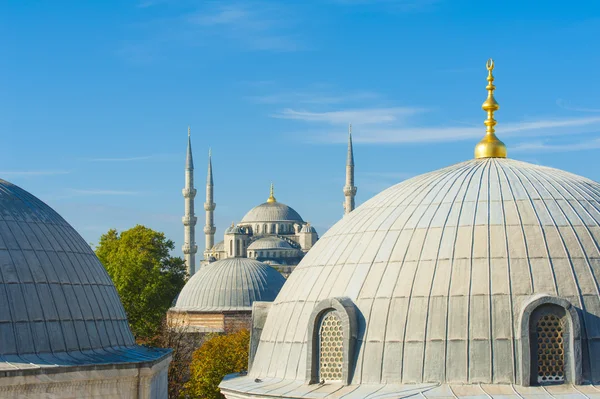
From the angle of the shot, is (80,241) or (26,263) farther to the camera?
(80,241)

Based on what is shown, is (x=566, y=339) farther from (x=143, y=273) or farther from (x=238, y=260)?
(x=238, y=260)

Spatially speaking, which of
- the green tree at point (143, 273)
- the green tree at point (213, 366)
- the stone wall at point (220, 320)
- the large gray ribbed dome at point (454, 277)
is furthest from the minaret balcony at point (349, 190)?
the large gray ribbed dome at point (454, 277)

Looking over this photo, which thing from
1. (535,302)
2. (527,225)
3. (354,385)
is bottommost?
(354,385)

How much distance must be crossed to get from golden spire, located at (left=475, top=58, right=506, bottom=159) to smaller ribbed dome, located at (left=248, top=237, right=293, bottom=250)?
10347 cm

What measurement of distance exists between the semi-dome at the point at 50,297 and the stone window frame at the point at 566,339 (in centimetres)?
722

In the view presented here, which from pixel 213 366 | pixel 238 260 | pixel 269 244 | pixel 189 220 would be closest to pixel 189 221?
pixel 189 220

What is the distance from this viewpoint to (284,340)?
18.1 metres

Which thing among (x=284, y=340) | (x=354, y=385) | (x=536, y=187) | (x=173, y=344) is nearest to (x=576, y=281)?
(x=536, y=187)

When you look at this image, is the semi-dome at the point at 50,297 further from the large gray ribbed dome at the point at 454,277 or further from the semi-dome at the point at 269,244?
the semi-dome at the point at 269,244

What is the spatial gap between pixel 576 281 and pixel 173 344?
26236mm

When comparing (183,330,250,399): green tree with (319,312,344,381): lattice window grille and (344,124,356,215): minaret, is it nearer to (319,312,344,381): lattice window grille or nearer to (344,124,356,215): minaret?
(319,312,344,381): lattice window grille

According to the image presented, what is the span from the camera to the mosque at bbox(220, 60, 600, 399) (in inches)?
626

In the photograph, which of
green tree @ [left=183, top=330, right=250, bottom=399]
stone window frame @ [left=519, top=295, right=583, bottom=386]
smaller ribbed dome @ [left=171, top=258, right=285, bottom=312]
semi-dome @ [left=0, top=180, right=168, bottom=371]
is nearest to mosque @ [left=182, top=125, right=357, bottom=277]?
smaller ribbed dome @ [left=171, top=258, right=285, bottom=312]

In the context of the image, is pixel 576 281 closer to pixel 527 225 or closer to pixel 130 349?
pixel 527 225
